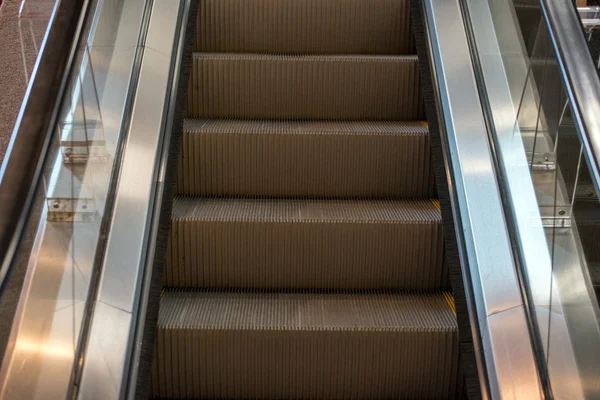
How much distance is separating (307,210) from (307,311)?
1.48 ft

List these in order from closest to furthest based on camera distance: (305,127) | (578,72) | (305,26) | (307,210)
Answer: (578,72) < (307,210) < (305,127) < (305,26)

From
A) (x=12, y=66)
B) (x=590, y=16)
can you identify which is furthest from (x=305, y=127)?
(x=12, y=66)

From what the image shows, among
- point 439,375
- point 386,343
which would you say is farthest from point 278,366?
point 439,375

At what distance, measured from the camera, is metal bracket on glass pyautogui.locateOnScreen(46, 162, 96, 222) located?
6.73 feet

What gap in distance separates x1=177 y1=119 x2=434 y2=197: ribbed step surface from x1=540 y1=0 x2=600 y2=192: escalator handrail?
980mm

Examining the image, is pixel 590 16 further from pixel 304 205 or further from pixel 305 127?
pixel 304 205

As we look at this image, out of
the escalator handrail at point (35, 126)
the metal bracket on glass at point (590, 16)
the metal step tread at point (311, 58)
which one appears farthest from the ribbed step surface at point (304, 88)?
the metal bracket on glass at point (590, 16)

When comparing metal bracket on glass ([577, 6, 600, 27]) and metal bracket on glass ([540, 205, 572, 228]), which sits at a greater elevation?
metal bracket on glass ([577, 6, 600, 27])

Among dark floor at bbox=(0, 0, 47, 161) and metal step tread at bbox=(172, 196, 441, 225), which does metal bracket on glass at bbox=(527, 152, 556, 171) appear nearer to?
metal step tread at bbox=(172, 196, 441, 225)

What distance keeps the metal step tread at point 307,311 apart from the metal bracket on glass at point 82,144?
1.88 feet

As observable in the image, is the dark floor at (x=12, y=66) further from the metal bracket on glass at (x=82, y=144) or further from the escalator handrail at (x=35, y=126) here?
the escalator handrail at (x=35, y=126)

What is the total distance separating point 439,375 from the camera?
8.41ft

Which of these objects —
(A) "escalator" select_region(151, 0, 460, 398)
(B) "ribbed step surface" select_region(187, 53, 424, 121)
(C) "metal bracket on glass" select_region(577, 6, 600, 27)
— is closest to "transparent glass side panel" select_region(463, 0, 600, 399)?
(A) "escalator" select_region(151, 0, 460, 398)

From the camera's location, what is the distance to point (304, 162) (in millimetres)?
3113
